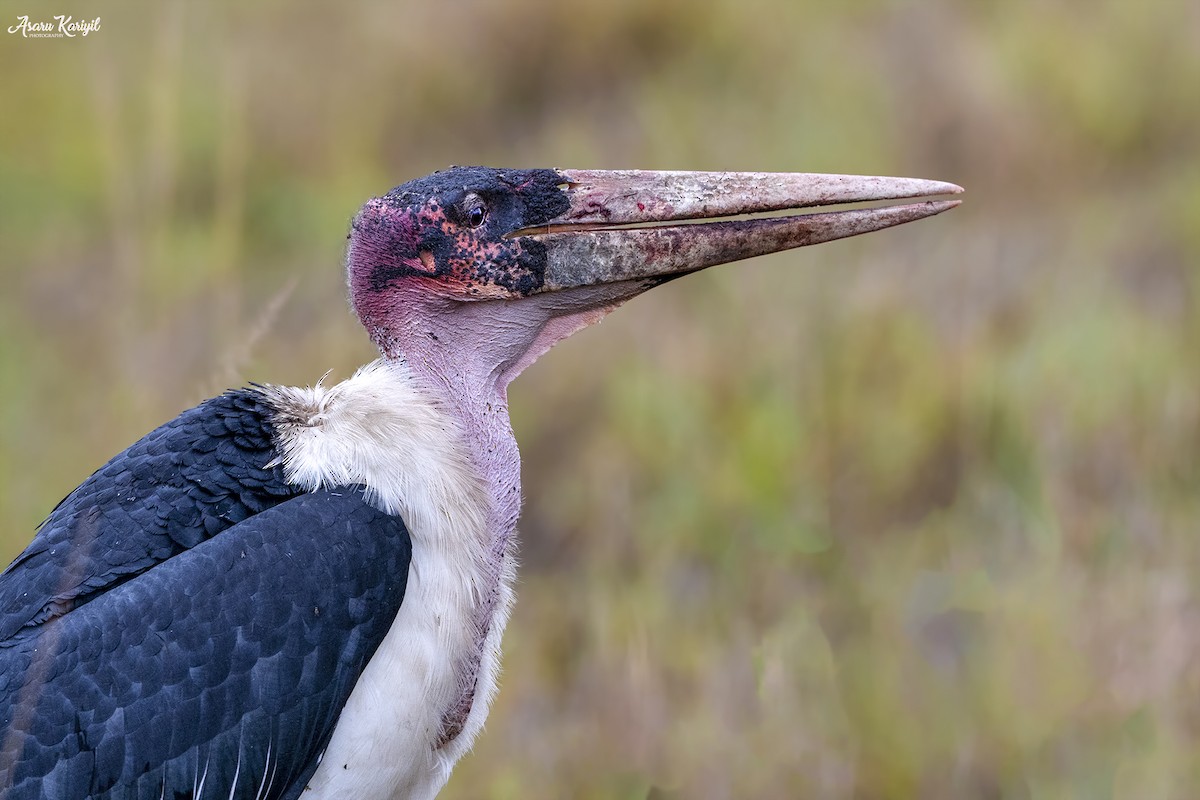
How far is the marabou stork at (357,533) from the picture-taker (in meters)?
2.63

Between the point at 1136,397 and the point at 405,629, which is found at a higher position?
the point at 405,629

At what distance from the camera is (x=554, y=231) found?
3.12 m

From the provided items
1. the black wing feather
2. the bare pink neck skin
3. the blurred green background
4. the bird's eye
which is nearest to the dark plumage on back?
the black wing feather

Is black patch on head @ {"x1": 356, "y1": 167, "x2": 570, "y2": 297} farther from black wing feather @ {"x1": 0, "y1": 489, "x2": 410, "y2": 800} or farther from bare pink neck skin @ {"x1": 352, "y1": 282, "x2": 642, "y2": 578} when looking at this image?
black wing feather @ {"x1": 0, "y1": 489, "x2": 410, "y2": 800}

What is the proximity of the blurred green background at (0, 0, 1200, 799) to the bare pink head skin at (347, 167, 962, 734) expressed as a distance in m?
0.30

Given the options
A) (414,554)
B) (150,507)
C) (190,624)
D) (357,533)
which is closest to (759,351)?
(414,554)

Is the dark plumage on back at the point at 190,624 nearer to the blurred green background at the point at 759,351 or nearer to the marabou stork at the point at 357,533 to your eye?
the marabou stork at the point at 357,533

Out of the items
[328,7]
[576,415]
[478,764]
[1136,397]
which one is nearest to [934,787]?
[478,764]

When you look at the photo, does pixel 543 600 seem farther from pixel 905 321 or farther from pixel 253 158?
pixel 253 158

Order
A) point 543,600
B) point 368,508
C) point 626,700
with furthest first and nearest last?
point 543,600 → point 626,700 → point 368,508

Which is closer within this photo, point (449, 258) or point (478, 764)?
point (449, 258)

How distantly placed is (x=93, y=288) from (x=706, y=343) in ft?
9.82

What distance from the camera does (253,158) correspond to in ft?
24.5

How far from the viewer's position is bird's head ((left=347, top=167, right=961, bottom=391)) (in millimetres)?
3068
